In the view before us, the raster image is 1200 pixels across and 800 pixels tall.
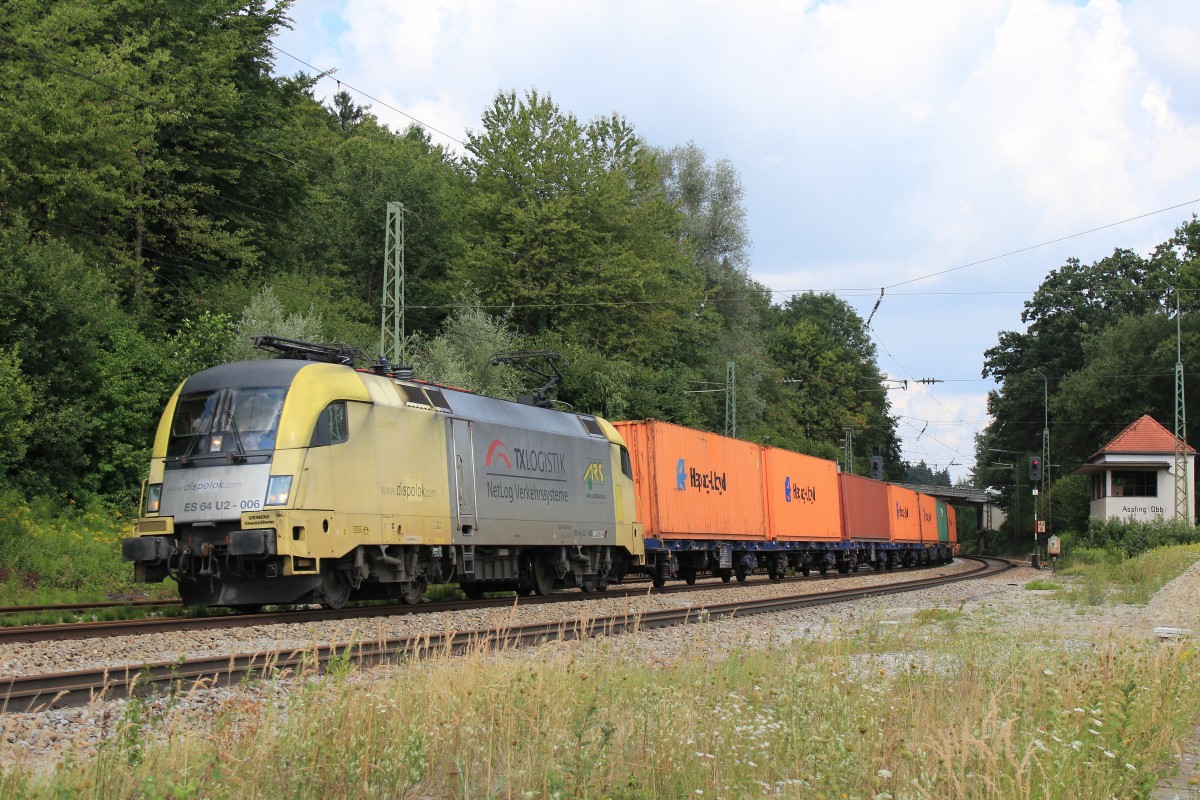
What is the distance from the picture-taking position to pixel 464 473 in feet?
→ 54.9

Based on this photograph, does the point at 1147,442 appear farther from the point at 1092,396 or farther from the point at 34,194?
the point at 34,194

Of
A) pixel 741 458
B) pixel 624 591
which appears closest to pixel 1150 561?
pixel 741 458

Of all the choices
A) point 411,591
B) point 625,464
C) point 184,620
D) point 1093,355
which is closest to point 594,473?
point 625,464

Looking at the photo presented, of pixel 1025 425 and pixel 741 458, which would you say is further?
pixel 1025 425

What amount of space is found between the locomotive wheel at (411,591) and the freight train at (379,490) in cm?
3

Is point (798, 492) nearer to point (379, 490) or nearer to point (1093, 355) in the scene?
point (379, 490)

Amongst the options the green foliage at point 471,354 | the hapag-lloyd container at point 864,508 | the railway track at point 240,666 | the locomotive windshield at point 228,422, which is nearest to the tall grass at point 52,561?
the locomotive windshield at point 228,422

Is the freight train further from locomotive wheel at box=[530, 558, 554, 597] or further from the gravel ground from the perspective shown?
the gravel ground

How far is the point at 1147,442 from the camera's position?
53.3 meters

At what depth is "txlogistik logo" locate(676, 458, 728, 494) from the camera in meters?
24.7

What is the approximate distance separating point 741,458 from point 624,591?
303 inches

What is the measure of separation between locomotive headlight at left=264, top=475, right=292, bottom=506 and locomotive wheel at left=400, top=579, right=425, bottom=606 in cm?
315

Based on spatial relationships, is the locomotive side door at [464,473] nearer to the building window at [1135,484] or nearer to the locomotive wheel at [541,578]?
the locomotive wheel at [541,578]

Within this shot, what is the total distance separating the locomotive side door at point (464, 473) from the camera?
1661cm
